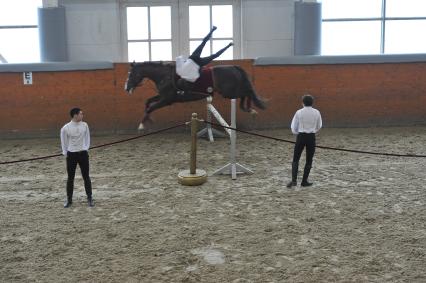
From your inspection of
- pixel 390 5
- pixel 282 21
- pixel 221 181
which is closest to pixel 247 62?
pixel 282 21

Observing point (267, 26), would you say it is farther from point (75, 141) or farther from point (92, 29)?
point (75, 141)

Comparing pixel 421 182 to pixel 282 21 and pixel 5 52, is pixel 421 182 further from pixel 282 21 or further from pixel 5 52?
pixel 5 52

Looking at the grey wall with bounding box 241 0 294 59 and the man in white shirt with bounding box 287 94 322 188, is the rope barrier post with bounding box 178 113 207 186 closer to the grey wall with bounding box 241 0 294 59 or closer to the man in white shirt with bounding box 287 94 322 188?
the man in white shirt with bounding box 287 94 322 188

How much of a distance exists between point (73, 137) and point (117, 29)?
6505mm

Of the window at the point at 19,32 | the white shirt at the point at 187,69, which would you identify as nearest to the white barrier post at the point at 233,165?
the white shirt at the point at 187,69

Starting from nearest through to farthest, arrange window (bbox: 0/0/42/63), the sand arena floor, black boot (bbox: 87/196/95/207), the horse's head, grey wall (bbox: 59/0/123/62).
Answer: the sand arena floor < black boot (bbox: 87/196/95/207) < the horse's head < grey wall (bbox: 59/0/123/62) < window (bbox: 0/0/42/63)

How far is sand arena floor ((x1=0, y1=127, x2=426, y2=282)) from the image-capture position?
4527 millimetres

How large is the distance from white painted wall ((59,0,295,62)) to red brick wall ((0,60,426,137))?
0.66 meters

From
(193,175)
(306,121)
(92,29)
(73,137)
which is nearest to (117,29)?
(92,29)

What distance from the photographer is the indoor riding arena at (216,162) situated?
15.7 feet

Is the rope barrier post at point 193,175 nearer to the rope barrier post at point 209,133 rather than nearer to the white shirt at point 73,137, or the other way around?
the white shirt at point 73,137

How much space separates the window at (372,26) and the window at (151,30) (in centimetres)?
416

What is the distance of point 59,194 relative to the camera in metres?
7.29

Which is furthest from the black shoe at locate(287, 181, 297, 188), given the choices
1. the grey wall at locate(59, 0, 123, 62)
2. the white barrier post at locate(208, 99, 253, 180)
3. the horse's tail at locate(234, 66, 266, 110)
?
the grey wall at locate(59, 0, 123, 62)
